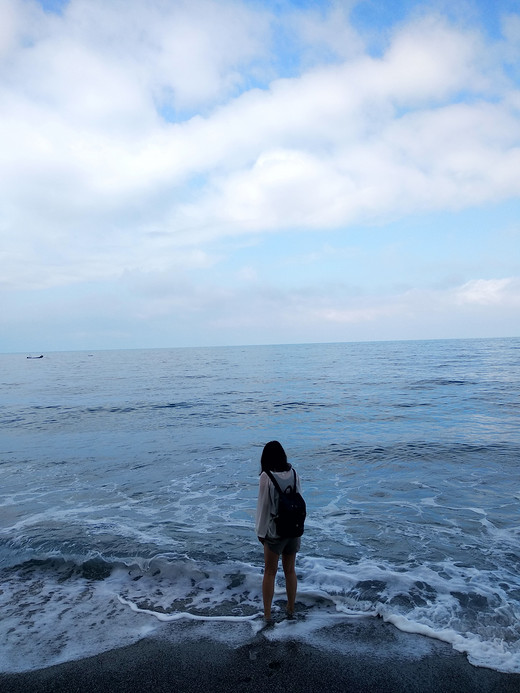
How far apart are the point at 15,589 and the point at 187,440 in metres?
11.8

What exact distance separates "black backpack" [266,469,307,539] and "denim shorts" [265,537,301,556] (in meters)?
0.13

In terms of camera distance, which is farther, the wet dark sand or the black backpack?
the black backpack

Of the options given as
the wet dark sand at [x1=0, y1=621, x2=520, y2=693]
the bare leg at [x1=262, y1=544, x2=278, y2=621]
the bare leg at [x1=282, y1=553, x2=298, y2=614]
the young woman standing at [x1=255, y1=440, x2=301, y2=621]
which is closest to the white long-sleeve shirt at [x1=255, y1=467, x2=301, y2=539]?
the young woman standing at [x1=255, y1=440, x2=301, y2=621]

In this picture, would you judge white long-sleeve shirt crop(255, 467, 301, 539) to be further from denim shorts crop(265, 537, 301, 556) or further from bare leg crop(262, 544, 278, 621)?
bare leg crop(262, 544, 278, 621)

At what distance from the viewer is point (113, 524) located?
9547mm

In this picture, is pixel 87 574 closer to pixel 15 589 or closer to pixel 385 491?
pixel 15 589

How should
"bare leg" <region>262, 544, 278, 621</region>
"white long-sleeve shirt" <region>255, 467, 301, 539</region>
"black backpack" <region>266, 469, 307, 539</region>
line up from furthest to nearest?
"bare leg" <region>262, 544, 278, 621</region>
"white long-sleeve shirt" <region>255, 467, 301, 539</region>
"black backpack" <region>266, 469, 307, 539</region>

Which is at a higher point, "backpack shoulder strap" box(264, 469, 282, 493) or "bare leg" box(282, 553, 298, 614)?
"backpack shoulder strap" box(264, 469, 282, 493)

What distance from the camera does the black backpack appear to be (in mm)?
5027

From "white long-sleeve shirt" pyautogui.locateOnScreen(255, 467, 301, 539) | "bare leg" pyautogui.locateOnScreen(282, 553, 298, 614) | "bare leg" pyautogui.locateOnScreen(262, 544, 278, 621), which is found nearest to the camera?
"white long-sleeve shirt" pyautogui.locateOnScreen(255, 467, 301, 539)

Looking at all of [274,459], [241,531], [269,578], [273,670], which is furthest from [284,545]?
[241,531]

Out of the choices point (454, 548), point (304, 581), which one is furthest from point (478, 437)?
point (304, 581)

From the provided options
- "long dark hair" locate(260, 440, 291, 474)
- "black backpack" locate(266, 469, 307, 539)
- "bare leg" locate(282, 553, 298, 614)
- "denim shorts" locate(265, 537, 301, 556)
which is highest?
"long dark hair" locate(260, 440, 291, 474)

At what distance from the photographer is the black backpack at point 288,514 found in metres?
5.03
